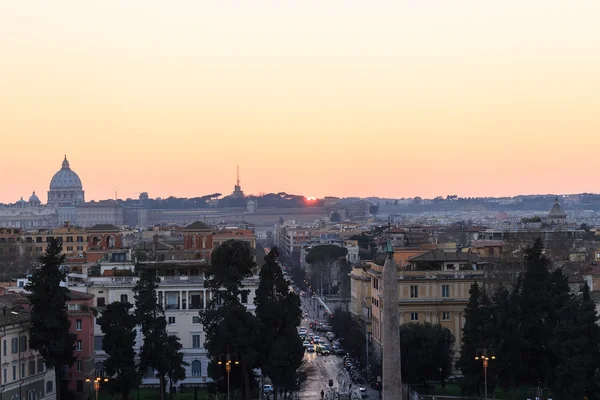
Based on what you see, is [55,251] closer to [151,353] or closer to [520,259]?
[151,353]

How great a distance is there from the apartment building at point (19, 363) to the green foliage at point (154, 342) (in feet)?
11.1

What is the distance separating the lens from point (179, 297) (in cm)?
5450

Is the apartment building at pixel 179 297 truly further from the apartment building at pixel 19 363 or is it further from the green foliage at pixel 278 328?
the apartment building at pixel 19 363

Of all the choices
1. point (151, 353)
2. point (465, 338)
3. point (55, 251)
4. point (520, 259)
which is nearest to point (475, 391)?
point (465, 338)

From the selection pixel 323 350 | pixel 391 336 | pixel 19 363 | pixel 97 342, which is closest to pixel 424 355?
pixel 97 342

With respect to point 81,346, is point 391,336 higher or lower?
higher

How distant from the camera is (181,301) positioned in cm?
5441

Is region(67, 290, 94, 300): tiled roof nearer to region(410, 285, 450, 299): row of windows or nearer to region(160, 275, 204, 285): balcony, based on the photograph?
region(160, 275, 204, 285): balcony

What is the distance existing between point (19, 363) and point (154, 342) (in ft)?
15.4

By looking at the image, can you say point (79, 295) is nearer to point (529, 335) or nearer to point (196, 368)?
point (196, 368)

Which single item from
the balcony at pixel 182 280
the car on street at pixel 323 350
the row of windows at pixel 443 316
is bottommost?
the car on street at pixel 323 350

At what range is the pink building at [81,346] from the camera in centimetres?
4928

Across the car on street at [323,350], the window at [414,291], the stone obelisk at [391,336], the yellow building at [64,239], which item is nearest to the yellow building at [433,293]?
the window at [414,291]

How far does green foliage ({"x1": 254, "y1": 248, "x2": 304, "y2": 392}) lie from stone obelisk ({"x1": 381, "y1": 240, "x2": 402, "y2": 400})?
12779 mm
